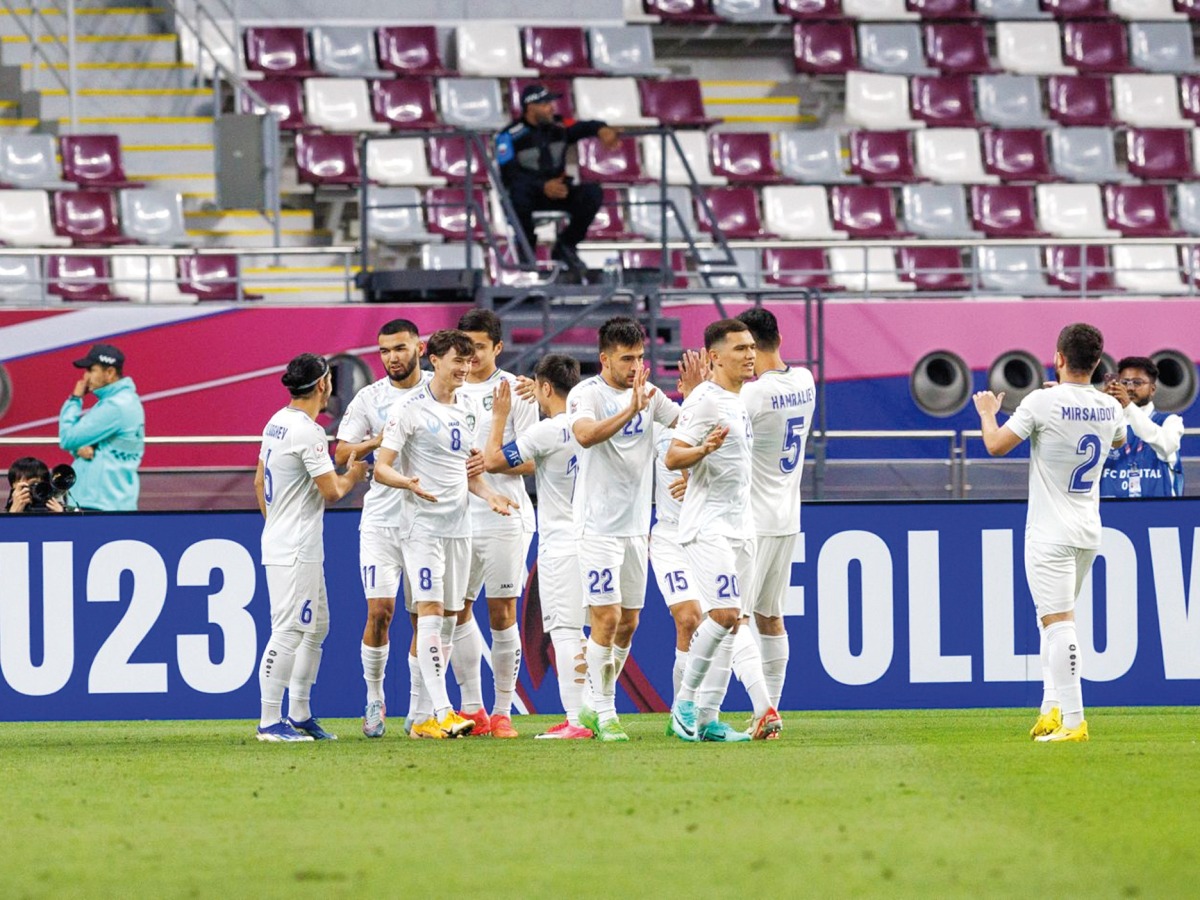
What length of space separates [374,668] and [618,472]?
1.70 meters

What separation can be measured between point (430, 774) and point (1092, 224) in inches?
598

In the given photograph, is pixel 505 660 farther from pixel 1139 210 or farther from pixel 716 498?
pixel 1139 210

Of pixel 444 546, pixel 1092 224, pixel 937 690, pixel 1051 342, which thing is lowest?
pixel 937 690

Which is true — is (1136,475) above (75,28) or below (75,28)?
below

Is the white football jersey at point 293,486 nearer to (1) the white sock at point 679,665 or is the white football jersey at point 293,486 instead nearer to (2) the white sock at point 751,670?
(1) the white sock at point 679,665

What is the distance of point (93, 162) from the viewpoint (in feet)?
66.2

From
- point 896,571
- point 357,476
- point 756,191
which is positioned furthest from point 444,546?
point 756,191

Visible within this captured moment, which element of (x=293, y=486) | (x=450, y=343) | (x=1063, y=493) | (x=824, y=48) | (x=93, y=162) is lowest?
(x=1063, y=493)

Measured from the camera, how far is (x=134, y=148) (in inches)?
828

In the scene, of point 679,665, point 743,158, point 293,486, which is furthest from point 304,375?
point 743,158

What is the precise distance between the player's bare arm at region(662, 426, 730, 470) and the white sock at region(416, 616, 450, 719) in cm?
166

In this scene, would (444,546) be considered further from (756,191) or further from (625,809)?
(756,191)

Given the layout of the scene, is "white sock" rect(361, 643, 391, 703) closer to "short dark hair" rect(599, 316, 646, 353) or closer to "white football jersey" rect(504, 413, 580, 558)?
"white football jersey" rect(504, 413, 580, 558)

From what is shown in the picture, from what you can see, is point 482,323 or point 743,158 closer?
point 482,323
